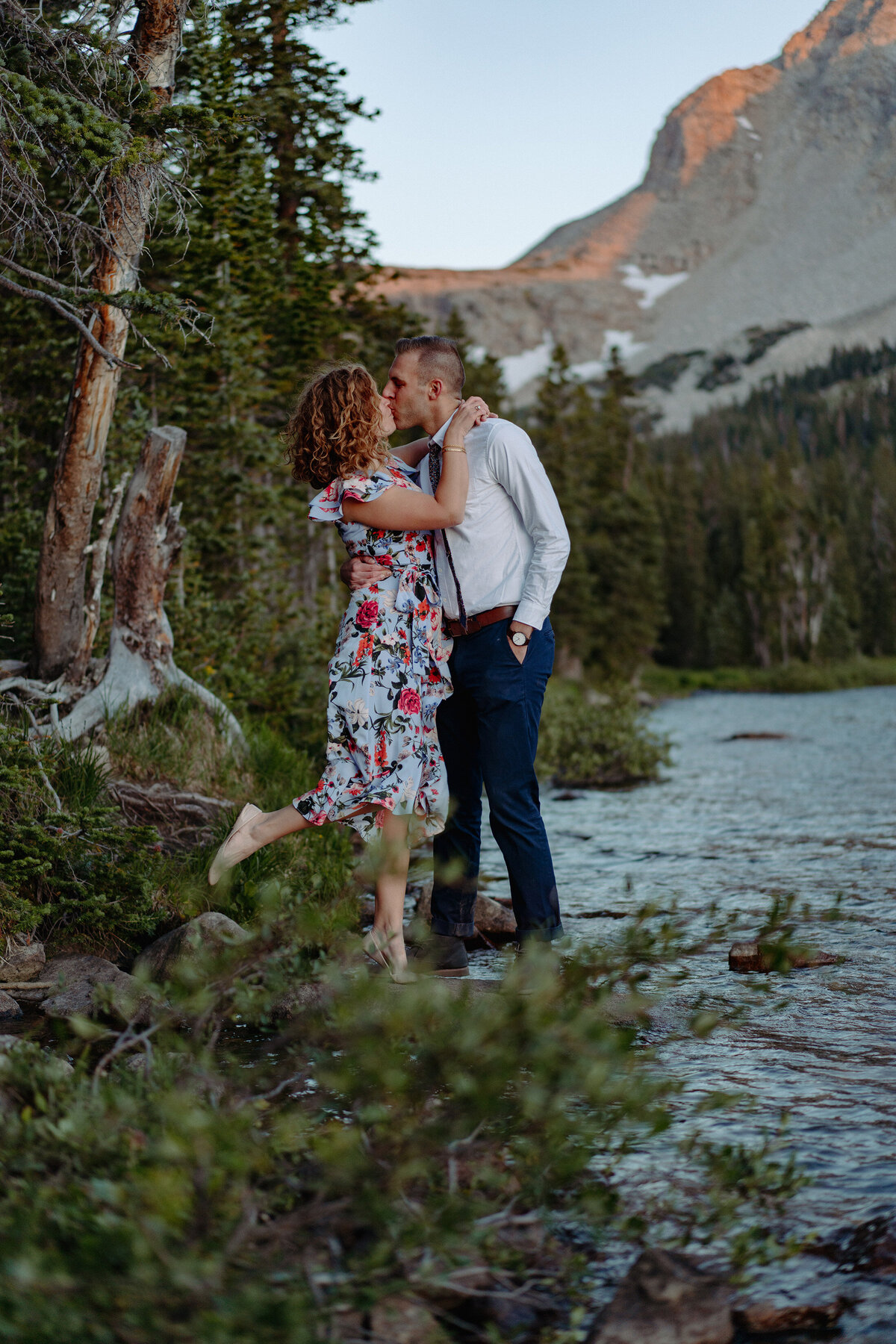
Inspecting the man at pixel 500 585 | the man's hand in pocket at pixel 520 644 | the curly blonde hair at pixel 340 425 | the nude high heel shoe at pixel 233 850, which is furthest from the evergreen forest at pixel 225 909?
the curly blonde hair at pixel 340 425

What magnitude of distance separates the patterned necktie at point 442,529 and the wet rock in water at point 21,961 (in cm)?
231

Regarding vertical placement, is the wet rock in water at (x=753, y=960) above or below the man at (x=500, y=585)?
below

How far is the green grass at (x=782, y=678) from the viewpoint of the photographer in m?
58.7

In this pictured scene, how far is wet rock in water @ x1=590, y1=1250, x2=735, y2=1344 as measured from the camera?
238 centimetres

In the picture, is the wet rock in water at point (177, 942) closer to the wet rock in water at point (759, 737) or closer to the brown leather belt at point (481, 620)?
the brown leather belt at point (481, 620)

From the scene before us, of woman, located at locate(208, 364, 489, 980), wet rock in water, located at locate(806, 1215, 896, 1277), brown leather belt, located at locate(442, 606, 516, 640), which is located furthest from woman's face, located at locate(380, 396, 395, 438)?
wet rock in water, located at locate(806, 1215, 896, 1277)

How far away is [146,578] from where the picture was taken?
7754mm

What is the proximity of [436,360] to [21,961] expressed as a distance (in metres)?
3.03

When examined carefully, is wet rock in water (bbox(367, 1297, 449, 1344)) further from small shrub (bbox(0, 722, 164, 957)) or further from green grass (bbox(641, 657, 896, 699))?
green grass (bbox(641, 657, 896, 699))

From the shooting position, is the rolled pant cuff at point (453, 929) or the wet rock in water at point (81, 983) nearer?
the wet rock in water at point (81, 983)

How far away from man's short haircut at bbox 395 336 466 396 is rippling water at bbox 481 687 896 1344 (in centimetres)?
237

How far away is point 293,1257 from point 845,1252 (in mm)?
1332

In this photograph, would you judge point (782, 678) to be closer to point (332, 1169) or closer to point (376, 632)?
point (376, 632)

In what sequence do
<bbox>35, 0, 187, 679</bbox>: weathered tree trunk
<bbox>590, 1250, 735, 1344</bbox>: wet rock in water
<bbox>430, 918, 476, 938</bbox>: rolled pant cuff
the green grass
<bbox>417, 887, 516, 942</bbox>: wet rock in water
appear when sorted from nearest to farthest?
1. <bbox>590, 1250, 735, 1344</bbox>: wet rock in water
2. <bbox>430, 918, 476, 938</bbox>: rolled pant cuff
3. <bbox>417, 887, 516, 942</bbox>: wet rock in water
4. <bbox>35, 0, 187, 679</bbox>: weathered tree trunk
5. the green grass
